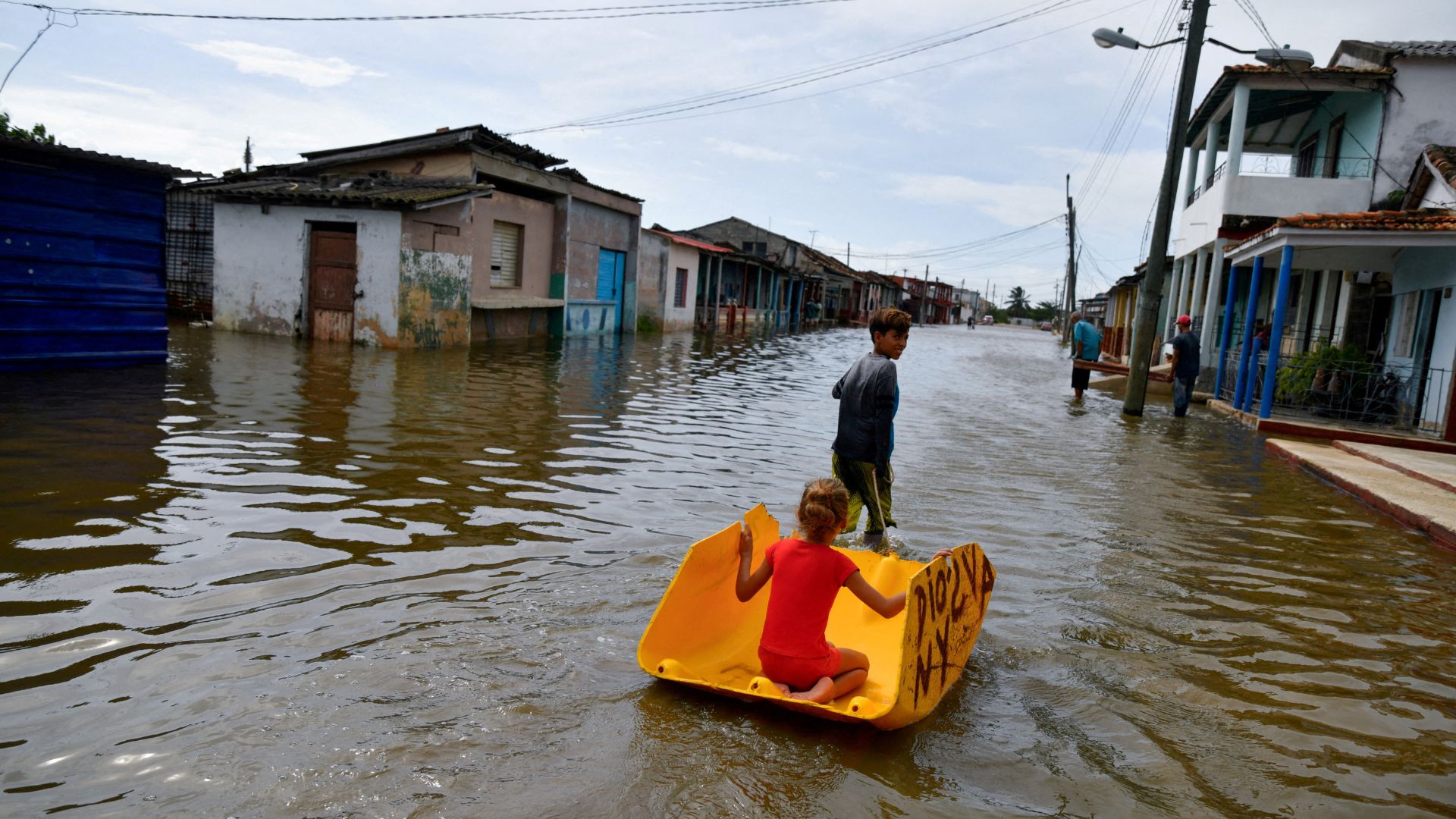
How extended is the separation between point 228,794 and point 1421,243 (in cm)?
1406

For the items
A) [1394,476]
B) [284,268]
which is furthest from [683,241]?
[1394,476]

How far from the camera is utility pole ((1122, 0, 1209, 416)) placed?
1394cm

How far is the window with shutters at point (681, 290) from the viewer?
3369 centimetres

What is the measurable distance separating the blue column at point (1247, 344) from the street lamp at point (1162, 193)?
1267 millimetres

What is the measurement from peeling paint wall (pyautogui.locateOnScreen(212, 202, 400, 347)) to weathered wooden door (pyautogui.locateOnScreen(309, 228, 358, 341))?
150 millimetres

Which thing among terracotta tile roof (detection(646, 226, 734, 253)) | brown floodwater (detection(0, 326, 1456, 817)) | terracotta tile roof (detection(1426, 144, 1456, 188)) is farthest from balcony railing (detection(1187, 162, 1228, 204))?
terracotta tile roof (detection(646, 226, 734, 253))

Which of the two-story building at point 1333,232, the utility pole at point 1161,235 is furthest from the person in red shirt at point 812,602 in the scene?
the utility pole at point 1161,235

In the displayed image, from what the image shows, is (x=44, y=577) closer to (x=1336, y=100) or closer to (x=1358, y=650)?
(x=1358, y=650)

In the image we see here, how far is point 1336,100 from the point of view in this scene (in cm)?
1912

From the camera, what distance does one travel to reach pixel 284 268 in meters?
18.8

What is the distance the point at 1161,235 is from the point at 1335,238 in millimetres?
2582

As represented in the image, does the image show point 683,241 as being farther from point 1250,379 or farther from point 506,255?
point 1250,379

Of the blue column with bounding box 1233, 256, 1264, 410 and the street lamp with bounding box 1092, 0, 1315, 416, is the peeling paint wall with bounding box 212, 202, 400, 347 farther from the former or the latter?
the blue column with bounding box 1233, 256, 1264, 410

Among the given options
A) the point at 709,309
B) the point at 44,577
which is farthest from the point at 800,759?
the point at 709,309
